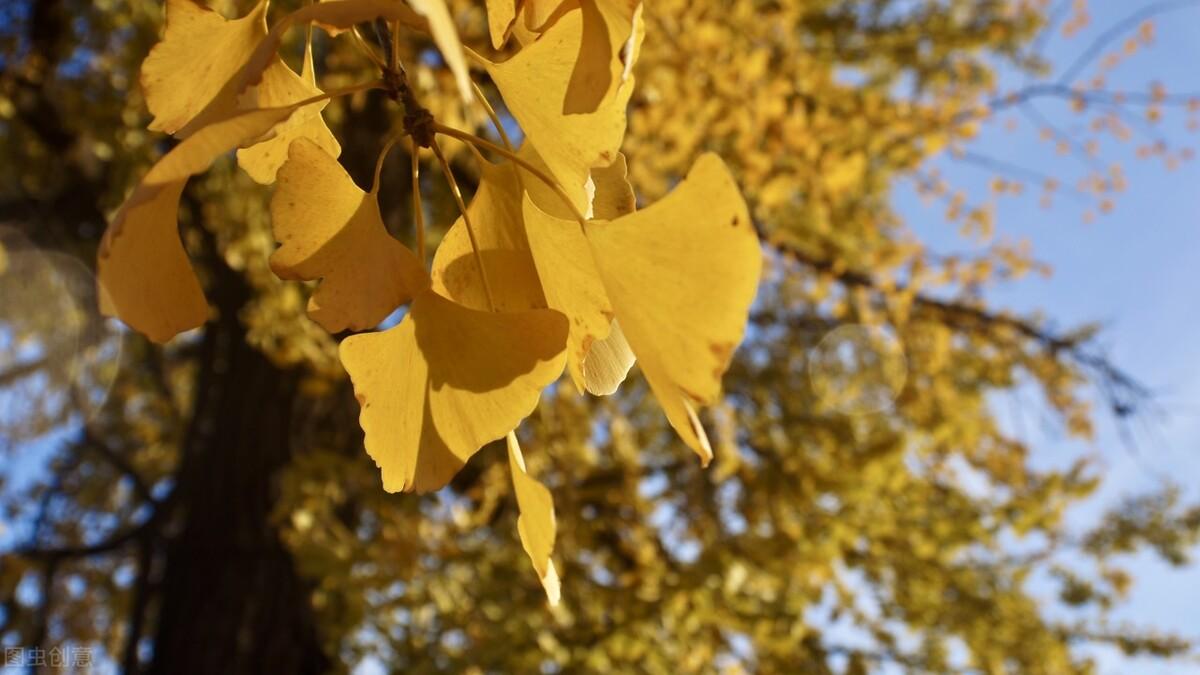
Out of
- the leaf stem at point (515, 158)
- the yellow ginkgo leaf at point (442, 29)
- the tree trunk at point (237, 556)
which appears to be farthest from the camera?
the tree trunk at point (237, 556)

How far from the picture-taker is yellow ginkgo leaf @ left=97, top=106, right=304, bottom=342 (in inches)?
9.0

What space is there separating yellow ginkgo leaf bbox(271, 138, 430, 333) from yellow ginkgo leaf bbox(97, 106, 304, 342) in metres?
0.03

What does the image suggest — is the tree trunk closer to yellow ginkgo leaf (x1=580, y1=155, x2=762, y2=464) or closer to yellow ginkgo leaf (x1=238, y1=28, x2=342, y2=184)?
yellow ginkgo leaf (x1=238, y1=28, x2=342, y2=184)

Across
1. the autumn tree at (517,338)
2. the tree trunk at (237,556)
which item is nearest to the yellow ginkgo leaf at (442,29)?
the autumn tree at (517,338)

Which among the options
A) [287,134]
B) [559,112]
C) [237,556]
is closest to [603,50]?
[559,112]

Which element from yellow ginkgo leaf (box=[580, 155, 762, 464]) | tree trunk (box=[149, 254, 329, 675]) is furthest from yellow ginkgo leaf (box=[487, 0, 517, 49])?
tree trunk (box=[149, 254, 329, 675])

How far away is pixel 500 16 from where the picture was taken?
0.32 metres

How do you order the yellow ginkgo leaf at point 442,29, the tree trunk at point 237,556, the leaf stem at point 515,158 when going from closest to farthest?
the yellow ginkgo leaf at point 442,29 → the leaf stem at point 515,158 → the tree trunk at point 237,556

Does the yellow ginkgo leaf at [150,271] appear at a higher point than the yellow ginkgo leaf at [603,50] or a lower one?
lower

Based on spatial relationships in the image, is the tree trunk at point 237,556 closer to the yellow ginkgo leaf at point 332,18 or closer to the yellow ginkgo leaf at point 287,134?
the yellow ginkgo leaf at point 287,134

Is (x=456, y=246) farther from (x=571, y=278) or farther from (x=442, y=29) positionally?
(x=442, y=29)

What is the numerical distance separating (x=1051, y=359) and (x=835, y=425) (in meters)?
1.06

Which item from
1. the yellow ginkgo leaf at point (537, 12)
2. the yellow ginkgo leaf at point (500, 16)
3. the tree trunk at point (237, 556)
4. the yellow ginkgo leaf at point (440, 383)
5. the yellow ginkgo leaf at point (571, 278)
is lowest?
the tree trunk at point (237, 556)

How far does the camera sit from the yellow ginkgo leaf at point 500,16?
1.05 ft
